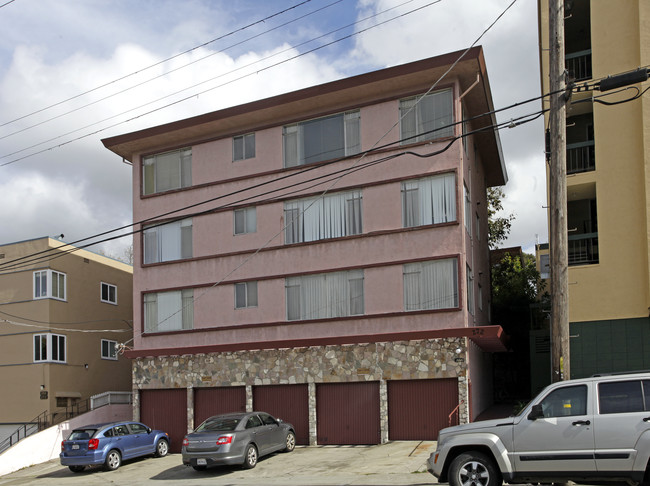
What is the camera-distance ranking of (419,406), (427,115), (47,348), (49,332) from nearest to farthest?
1. (419,406)
2. (427,115)
3. (47,348)
4. (49,332)

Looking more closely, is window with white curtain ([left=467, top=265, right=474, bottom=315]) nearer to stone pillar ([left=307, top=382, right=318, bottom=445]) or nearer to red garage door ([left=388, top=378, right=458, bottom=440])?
red garage door ([left=388, top=378, right=458, bottom=440])

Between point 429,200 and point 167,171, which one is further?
point 167,171

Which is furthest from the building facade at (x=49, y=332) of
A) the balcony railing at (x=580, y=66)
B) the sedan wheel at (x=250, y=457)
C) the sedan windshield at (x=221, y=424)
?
the balcony railing at (x=580, y=66)

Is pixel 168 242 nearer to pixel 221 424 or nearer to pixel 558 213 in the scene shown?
pixel 221 424

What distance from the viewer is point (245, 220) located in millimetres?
27922

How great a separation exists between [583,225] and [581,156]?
2.95m

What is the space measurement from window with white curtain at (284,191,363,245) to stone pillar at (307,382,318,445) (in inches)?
208

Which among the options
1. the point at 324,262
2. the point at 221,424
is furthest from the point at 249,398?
the point at 221,424

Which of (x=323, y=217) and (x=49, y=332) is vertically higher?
(x=323, y=217)

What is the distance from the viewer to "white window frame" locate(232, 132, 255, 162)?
28.1m

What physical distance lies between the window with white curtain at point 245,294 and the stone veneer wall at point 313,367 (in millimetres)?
1847

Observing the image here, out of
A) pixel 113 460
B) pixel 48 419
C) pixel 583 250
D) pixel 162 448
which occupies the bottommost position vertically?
pixel 48 419

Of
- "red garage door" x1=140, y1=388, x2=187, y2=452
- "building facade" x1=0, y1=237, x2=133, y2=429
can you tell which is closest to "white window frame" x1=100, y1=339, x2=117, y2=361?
"building facade" x1=0, y1=237, x2=133, y2=429

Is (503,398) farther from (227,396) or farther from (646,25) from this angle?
(646,25)
